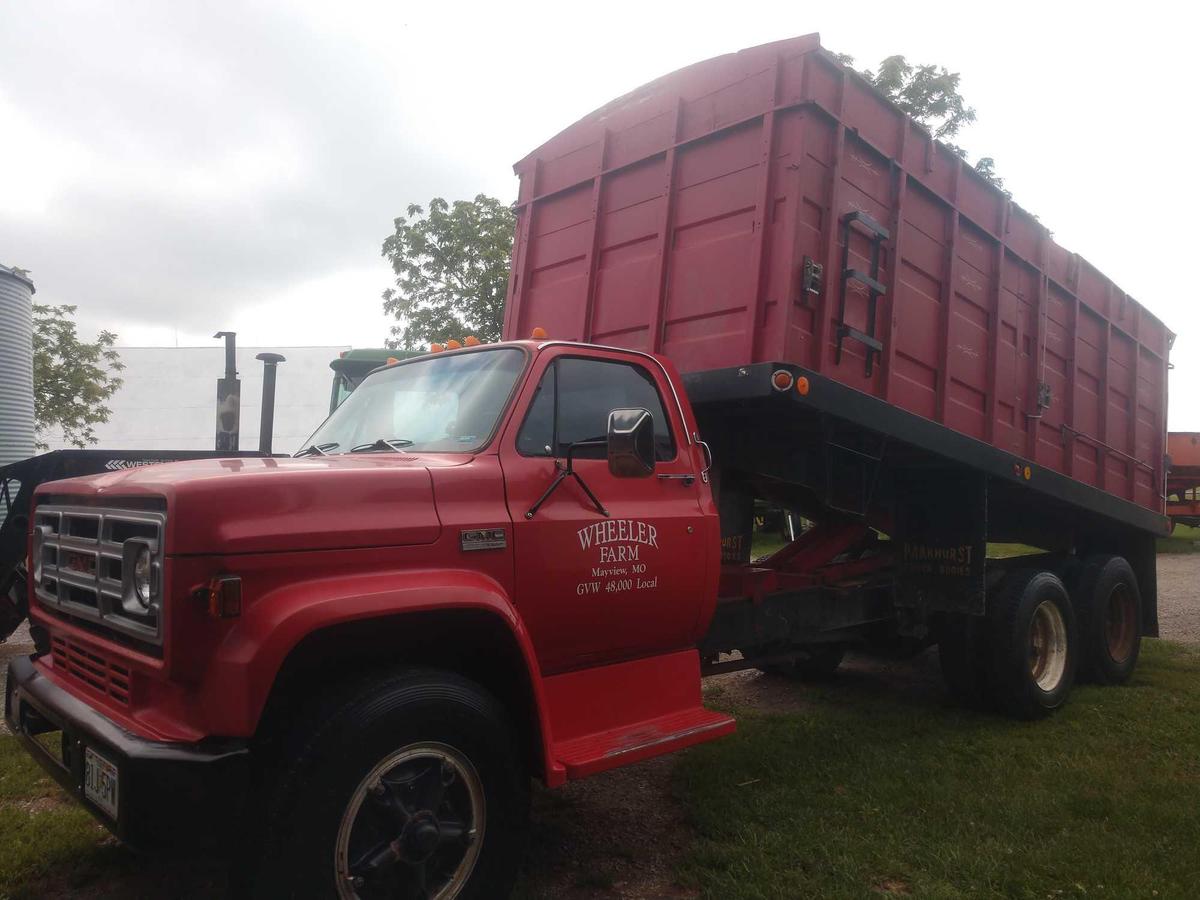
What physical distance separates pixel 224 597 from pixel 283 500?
13.4 inches

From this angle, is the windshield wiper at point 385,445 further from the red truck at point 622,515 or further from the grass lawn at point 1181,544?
the grass lawn at point 1181,544

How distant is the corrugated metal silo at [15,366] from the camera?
1088 centimetres

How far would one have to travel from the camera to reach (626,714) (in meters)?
3.76

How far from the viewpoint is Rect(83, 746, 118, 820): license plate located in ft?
8.53

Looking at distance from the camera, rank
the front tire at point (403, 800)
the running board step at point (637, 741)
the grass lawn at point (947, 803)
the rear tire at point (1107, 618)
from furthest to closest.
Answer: the rear tire at point (1107, 618) → the grass lawn at point (947, 803) → the running board step at point (637, 741) → the front tire at point (403, 800)

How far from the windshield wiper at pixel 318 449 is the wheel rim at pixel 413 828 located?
4.89 feet

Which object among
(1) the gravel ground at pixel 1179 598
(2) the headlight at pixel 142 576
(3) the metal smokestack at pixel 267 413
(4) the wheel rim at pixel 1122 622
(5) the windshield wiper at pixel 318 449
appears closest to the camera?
(2) the headlight at pixel 142 576

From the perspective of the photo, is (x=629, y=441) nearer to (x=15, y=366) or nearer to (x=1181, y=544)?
(x=15, y=366)

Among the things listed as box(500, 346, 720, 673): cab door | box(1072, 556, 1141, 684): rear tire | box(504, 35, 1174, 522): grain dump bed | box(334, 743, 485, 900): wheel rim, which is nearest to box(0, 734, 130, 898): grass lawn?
box(334, 743, 485, 900): wheel rim

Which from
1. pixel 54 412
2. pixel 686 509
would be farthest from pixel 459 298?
pixel 686 509

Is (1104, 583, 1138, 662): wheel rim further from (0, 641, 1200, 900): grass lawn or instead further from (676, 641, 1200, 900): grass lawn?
(0, 641, 1200, 900): grass lawn

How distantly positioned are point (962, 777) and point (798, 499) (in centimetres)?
184

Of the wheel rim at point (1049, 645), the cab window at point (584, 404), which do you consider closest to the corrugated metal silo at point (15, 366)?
the cab window at point (584, 404)

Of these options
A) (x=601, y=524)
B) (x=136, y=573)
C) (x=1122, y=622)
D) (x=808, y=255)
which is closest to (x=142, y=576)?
(x=136, y=573)
